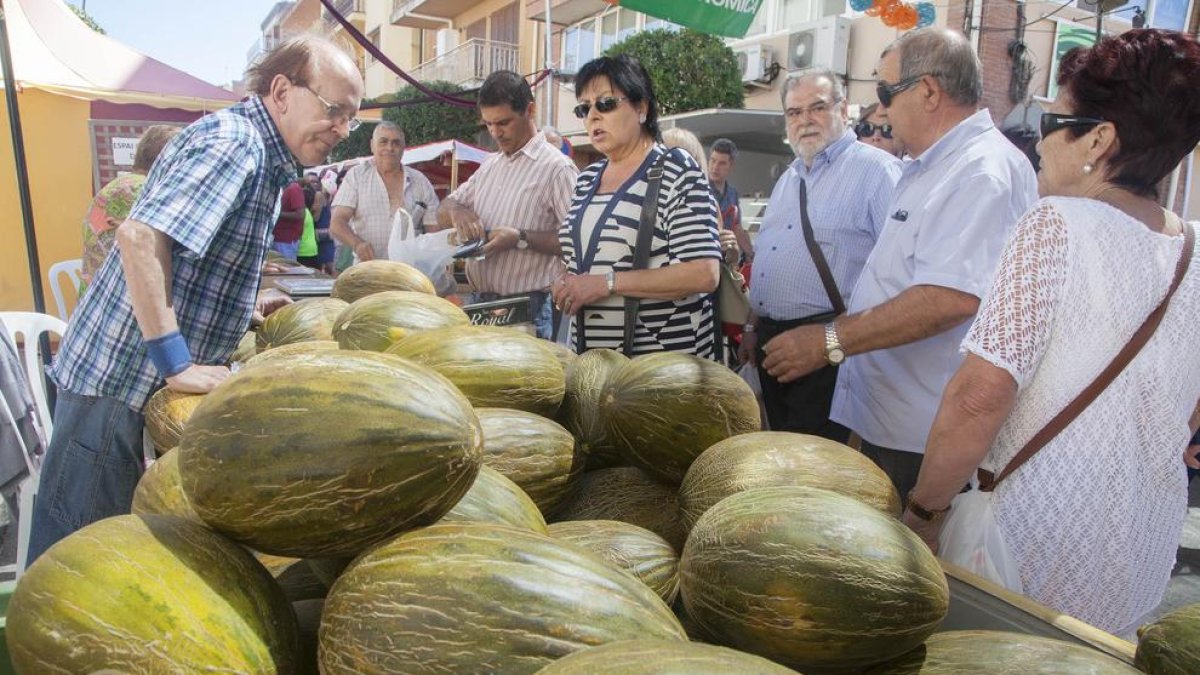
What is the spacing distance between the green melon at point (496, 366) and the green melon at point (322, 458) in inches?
24.4

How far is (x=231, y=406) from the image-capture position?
1.23 metres

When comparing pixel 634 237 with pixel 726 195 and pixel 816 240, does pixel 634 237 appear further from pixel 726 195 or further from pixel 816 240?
pixel 726 195

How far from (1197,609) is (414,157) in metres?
14.8

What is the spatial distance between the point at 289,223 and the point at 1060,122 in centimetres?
808

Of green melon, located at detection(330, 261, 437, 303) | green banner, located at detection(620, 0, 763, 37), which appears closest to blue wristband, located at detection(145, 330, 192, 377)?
green melon, located at detection(330, 261, 437, 303)

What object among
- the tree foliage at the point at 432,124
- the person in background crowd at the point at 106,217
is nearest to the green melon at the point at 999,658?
the person in background crowd at the point at 106,217

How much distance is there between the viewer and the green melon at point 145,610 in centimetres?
102

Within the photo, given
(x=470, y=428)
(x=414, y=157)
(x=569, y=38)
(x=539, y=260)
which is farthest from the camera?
(x=569, y=38)

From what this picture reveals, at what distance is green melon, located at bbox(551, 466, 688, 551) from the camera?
→ 1724 millimetres

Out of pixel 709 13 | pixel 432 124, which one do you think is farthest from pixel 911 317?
pixel 432 124

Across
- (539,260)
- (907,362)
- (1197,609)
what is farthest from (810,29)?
(1197,609)

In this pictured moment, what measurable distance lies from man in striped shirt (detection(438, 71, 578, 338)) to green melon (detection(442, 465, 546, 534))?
9.08ft

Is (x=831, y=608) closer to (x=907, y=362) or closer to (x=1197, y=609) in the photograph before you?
(x=1197, y=609)

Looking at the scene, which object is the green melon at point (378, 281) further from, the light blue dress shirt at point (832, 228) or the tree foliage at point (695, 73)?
the tree foliage at point (695, 73)
